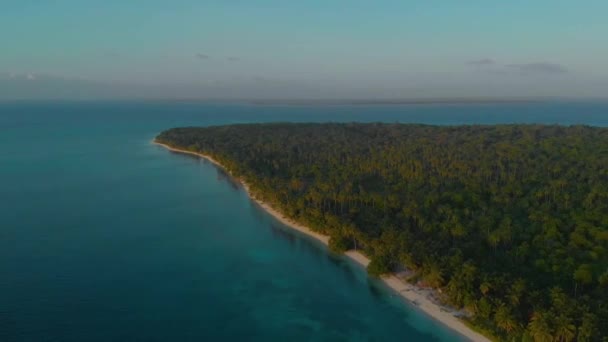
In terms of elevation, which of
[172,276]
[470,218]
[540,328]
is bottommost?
[172,276]

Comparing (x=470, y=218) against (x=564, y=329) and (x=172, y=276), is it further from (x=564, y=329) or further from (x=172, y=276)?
(x=172, y=276)

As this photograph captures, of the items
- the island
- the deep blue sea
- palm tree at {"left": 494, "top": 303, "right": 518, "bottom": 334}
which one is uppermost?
the island

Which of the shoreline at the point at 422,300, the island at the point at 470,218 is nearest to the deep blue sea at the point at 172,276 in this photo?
the shoreline at the point at 422,300

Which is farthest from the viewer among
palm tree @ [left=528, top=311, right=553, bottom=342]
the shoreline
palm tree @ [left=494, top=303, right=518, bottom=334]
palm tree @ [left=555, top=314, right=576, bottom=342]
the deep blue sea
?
the deep blue sea

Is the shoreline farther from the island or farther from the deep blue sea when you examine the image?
the deep blue sea

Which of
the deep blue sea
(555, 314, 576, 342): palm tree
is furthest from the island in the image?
the deep blue sea

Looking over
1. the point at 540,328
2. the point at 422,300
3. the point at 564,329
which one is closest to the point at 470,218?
the point at 422,300

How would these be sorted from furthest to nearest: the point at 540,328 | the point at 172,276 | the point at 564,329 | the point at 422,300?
the point at 172,276
the point at 422,300
the point at 540,328
the point at 564,329

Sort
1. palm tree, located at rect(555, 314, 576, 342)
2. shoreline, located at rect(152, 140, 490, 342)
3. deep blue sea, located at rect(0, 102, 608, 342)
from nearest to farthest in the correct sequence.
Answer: palm tree, located at rect(555, 314, 576, 342) → shoreline, located at rect(152, 140, 490, 342) → deep blue sea, located at rect(0, 102, 608, 342)
